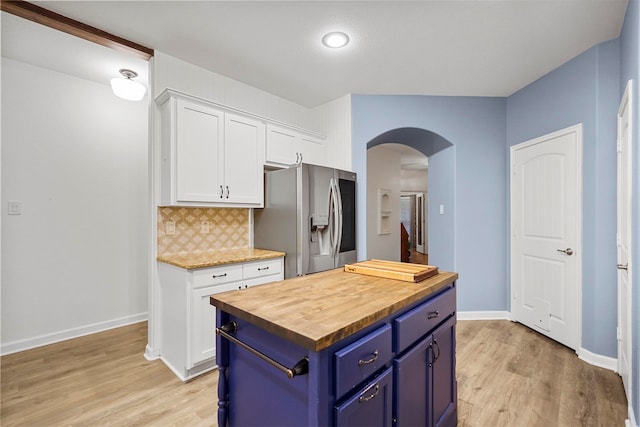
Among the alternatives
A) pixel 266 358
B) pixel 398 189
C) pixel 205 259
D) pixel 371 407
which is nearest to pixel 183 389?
pixel 205 259

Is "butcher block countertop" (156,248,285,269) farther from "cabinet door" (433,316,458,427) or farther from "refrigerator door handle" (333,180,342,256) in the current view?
"cabinet door" (433,316,458,427)

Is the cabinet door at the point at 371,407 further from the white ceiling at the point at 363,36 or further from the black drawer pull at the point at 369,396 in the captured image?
the white ceiling at the point at 363,36

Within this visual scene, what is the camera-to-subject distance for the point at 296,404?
1013 millimetres

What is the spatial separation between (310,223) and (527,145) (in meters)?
2.54

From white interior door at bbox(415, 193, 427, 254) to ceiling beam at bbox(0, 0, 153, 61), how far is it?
8721mm

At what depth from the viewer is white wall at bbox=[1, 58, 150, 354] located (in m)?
2.68

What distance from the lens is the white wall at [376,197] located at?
19.4 ft

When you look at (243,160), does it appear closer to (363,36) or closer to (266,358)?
(363,36)

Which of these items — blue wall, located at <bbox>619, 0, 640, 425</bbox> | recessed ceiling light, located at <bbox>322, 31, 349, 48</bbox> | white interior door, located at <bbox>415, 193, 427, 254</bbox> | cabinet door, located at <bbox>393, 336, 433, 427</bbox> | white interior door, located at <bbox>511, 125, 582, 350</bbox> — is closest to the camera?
cabinet door, located at <bbox>393, 336, 433, 427</bbox>

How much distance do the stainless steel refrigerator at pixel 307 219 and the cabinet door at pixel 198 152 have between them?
591 mm

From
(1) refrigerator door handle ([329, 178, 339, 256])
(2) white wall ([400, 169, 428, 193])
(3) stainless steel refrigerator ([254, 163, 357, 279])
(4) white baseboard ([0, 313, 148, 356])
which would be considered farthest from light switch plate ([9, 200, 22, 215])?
(2) white wall ([400, 169, 428, 193])

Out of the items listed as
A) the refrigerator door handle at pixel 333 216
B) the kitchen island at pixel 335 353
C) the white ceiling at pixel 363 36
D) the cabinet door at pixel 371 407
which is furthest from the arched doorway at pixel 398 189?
the cabinet door at pixel 371 407

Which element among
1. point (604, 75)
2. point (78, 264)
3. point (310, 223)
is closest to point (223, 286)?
point (310, 223)

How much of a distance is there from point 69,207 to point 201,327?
78.3 inches
